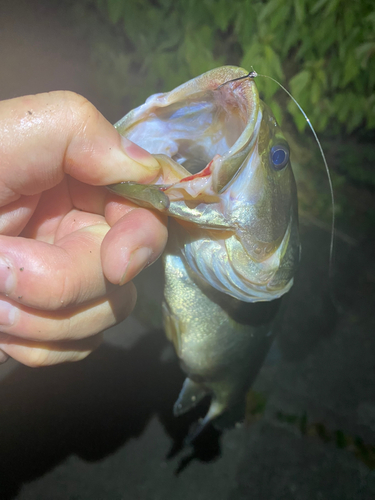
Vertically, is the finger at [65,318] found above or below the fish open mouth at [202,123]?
below

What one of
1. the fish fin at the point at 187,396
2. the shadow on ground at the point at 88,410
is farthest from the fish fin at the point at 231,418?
the fish fin at the point at 187,396

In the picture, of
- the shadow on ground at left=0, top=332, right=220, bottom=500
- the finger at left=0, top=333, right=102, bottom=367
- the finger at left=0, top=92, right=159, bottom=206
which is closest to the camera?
the finger at left=0, top=92, right=159, bottom=206

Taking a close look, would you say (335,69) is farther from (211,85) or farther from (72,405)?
(72,405)

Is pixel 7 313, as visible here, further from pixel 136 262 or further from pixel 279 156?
pixel 279 156

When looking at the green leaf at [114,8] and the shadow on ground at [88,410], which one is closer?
the shadow on ground at [88,410]

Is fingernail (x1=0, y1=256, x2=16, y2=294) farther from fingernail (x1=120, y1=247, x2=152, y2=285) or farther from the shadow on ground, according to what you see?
the shadow on ground

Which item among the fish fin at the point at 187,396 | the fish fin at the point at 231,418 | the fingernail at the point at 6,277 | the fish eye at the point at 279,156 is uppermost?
the fingernail at the point at 6,277

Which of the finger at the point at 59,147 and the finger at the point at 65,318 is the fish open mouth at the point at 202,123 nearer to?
the finger at the point at 59,147

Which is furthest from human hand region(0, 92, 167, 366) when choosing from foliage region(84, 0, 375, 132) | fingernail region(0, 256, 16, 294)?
foliage region(84, 0, 375, 132)
